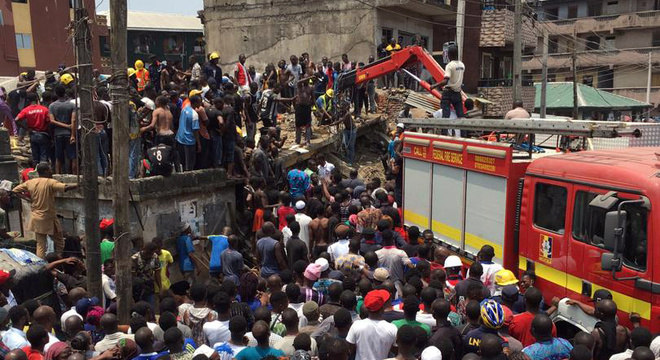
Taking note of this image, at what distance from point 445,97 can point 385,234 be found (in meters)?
4.73

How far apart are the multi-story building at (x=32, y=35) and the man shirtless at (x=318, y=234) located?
29.2m

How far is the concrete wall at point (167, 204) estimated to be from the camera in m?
9.52

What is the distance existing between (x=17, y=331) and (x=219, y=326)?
186 centimetres

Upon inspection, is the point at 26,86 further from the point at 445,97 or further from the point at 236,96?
the point at 445,97

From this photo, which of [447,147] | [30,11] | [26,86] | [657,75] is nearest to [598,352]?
[447,147]

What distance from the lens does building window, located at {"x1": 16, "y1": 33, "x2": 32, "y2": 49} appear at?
35.3 m

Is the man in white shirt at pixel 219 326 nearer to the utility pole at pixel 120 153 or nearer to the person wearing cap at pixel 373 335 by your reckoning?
the person wearing cap at pixel 373 335

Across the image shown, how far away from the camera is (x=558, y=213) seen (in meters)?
6.59

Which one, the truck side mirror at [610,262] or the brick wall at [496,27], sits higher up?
the brick wall at [496,27]

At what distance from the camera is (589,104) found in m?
35.8

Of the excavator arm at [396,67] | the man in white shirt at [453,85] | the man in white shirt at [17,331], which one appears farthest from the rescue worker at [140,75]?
the man in white shirt at [17,331]

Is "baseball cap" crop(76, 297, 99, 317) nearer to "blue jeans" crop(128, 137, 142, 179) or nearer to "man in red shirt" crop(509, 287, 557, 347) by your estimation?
"blue jeans" crop(128, 137, 142, 179)

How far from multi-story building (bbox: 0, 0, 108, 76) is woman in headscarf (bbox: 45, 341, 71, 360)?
3251cm

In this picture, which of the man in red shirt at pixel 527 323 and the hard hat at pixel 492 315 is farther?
the man in red shirt at pixel 527 323
